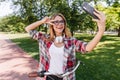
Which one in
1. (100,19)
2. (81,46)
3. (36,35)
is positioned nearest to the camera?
(100,19)

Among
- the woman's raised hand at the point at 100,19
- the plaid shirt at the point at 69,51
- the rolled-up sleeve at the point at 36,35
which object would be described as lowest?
the plaid shirt at the point at 69,51

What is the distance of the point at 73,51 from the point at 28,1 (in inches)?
897

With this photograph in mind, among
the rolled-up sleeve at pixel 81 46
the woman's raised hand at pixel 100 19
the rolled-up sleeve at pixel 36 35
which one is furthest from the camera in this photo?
the rolled-up sleeve at pixel 36 35

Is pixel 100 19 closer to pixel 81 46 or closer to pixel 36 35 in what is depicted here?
pixel 81 46

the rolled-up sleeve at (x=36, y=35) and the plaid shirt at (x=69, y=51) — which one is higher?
the rolled-up sleeve at (x=36, y=35)

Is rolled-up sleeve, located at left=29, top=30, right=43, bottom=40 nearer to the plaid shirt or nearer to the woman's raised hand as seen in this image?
the plaid shirt

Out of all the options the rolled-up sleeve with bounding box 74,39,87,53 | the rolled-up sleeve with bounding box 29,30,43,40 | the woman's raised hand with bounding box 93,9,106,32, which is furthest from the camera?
the rolled-up sleeve with bounding box 29,30,43,40

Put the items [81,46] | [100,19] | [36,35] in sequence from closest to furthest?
[100,19] → [81,46] → [36,35]

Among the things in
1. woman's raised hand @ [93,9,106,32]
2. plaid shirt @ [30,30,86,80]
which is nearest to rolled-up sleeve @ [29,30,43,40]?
plaid shirt @ [30,30,86,80]

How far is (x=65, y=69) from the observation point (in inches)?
138

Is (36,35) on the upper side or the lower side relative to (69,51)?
upper

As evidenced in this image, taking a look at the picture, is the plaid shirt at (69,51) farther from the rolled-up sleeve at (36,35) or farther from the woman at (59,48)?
the rolled-up sleeve at (36,35)

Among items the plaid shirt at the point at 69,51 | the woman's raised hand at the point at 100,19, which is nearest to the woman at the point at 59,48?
the plaid shirt at the point at 69,51

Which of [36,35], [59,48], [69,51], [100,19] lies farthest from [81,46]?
[36,35]
